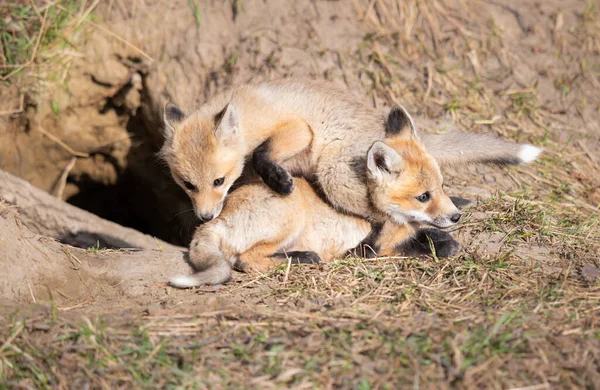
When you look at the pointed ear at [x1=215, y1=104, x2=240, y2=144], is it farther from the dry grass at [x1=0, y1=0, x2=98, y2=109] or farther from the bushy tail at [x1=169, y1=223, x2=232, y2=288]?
the dry grass at [x1=0, y1=0, x2=98, y2=109]

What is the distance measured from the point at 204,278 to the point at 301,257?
2.96ft

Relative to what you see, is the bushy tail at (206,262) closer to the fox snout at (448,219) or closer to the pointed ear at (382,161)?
the pointed ear at (382,161)

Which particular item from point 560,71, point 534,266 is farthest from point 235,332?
point 560,71

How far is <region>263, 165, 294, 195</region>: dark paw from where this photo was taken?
455 cm

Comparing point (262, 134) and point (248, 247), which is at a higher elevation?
point (262, 134)

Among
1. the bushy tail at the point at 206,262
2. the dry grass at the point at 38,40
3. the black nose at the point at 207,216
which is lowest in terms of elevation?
the bushy tail at the point at 206,262

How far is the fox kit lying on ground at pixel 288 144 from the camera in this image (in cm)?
465

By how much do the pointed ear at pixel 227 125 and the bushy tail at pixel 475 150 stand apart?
1.64 m

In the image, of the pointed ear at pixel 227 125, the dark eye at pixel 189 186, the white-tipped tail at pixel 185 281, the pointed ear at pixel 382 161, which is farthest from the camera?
the dark eye at pixel 189 186

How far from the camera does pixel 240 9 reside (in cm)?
679

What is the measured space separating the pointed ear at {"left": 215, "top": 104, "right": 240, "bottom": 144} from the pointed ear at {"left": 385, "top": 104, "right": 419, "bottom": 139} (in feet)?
4.12

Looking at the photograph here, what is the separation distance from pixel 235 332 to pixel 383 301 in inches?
40.5

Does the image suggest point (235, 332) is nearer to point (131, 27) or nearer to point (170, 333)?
point (170, 333)

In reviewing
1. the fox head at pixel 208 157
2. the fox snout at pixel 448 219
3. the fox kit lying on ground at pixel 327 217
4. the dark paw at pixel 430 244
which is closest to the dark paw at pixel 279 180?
the fox kit lying on ground at pixel 327 217
